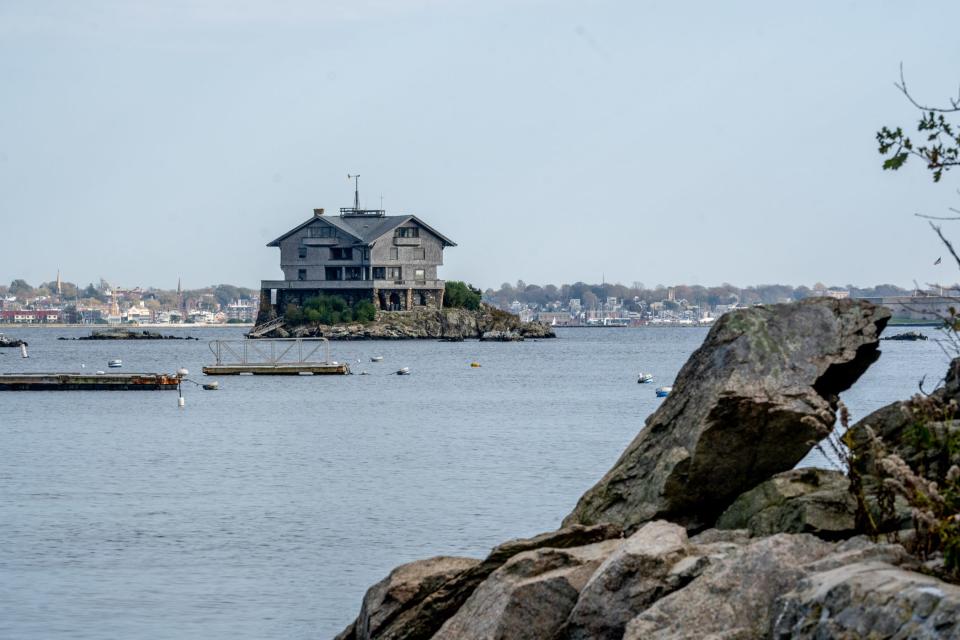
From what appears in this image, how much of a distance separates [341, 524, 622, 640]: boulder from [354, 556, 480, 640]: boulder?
1 centimetres

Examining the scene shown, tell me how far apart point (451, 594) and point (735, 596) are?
13.5 ft

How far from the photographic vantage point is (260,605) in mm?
21344

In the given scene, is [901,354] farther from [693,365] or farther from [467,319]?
[693,365]

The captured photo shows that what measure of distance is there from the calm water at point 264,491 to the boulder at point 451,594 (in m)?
6.58

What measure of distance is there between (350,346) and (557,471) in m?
103

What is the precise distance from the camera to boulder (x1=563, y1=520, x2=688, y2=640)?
10.9 metres

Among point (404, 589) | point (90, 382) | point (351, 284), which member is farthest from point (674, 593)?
point (351, 284)

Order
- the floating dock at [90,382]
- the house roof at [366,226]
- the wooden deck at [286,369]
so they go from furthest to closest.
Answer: the house roof at [366,226] < the wooden deck at [286,369] < the floating dock at [90,382]

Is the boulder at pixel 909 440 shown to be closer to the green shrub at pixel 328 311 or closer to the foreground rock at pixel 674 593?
the foreground rock at pixel 674 593


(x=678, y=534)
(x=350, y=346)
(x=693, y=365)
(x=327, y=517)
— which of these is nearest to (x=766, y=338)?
(x=693, y=365)

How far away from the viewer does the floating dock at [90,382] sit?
73375mm

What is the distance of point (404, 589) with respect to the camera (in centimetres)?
1355

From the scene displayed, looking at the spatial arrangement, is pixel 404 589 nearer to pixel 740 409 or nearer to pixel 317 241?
pixel 740 409

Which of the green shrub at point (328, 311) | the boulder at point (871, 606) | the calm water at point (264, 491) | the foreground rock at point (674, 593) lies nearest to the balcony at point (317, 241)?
the green shrub at point (328, 311)
